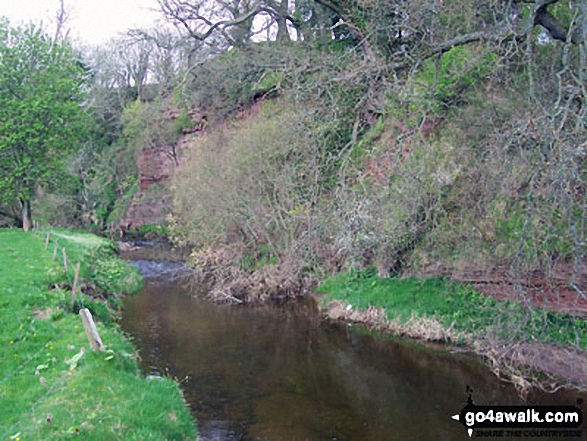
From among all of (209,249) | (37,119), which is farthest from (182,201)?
(37,119)

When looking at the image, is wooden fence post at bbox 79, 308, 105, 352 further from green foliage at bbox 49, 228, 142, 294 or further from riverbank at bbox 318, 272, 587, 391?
green foliage at bbox 49, 228, 142, 294

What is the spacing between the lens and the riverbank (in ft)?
37.9

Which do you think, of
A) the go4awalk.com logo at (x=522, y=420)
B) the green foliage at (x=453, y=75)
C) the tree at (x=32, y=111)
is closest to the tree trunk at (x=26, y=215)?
the tree at (x=32, y=111)

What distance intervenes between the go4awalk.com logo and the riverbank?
0.61m

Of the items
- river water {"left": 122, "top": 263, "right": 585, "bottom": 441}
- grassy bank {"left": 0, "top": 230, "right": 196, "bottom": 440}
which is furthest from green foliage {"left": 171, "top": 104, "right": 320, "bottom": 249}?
grassy bank {"left": 0, "top": 230, "right": 196, "bottom": 440}

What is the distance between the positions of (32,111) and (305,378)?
2275cm

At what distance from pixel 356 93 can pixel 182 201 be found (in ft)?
50.7

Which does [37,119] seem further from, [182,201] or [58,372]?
[58,372]

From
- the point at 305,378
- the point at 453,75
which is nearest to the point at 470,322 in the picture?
the point at 305,378

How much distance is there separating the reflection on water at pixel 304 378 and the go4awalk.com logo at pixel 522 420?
1.01 ft

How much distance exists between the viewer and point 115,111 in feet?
165


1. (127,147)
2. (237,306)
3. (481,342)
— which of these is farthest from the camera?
(127,147)

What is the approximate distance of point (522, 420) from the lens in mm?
10383

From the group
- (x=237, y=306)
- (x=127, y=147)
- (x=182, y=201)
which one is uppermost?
(x=127, y=147)
